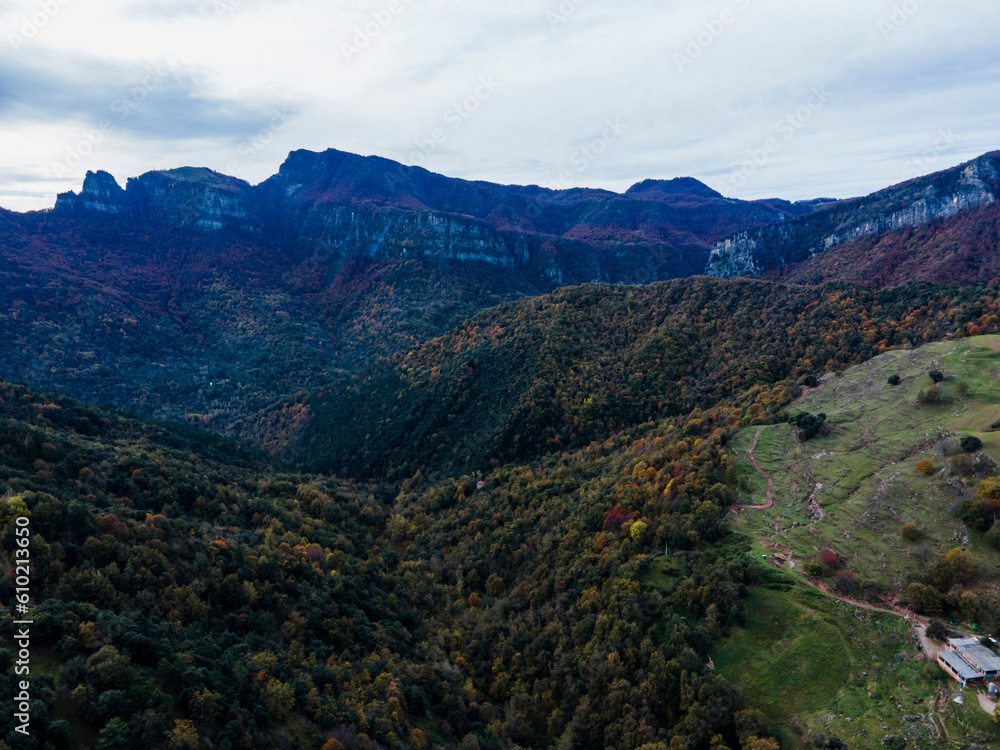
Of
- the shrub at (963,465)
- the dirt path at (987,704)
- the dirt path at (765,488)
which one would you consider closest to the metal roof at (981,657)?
the dirt path at (987,704)

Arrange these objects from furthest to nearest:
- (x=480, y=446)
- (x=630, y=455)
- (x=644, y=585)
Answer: (x=480, y=446), (x=630, y=455), (x=644, y=585)

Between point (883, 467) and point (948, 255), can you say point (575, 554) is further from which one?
point (948, 255)

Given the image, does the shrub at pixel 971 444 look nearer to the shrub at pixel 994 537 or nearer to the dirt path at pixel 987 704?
the shrub at pixel 994 537

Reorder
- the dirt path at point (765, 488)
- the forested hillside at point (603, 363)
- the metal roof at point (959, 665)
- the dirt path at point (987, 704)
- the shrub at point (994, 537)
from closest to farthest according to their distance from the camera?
1. the dirt path at point (987, 704)
2. the metal roof at point (959, 665)
3. the shrub at point (994, 537)
4. the dirt path at point (765, 488)
5. the forested hillside at point (603, 363)

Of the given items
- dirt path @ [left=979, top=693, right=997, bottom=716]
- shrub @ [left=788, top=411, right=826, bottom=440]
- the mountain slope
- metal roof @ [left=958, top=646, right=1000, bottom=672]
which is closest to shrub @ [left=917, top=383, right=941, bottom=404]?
shrub @ [left=788, top=411, right=826, bottom=440]

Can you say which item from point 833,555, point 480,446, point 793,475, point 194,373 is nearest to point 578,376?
point 480,446

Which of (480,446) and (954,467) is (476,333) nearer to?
(480,446)
